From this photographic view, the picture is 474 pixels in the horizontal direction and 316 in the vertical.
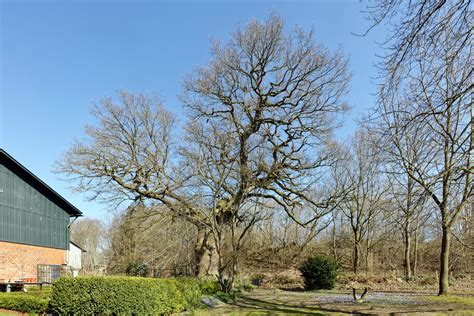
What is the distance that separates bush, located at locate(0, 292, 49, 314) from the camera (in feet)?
36.3

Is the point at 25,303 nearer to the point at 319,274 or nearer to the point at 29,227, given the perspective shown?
the point at 29,227

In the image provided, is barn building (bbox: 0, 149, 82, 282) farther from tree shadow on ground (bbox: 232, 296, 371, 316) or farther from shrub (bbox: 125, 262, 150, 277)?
tree shadow on ground (bbox: 232, 296, 371, 316)

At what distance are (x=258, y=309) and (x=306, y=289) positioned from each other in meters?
9.71

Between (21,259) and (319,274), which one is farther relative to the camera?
(319,274)

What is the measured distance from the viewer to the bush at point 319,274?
67.7 ft

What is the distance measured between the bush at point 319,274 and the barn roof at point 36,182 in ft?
53.8

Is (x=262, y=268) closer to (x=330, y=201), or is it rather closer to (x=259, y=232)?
(x=259, y=232)

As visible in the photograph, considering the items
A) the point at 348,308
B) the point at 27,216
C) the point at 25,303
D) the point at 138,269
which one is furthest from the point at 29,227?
the point at 348,308

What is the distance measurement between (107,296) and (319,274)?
1396cm

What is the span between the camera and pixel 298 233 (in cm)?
3272

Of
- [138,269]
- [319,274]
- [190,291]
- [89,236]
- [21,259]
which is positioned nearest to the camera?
[190,291]

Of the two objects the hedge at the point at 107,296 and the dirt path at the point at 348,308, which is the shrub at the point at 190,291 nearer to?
the dirt path at the point at 348,308

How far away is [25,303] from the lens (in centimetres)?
1130

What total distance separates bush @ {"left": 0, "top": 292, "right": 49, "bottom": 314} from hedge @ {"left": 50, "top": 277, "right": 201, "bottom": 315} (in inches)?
46.0
